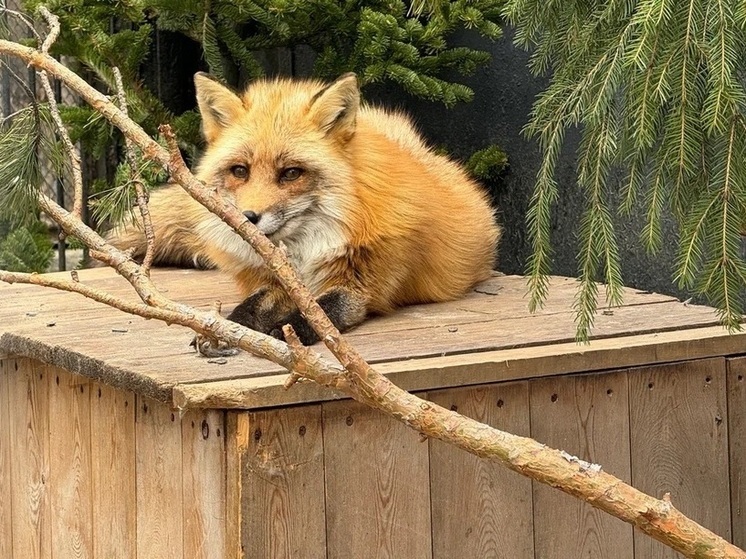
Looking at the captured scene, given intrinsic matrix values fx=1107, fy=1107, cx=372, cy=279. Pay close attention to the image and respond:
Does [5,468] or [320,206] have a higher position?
[320,206]

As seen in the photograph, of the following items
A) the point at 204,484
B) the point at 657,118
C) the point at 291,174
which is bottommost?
the point at 204,484

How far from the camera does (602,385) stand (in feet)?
9.80

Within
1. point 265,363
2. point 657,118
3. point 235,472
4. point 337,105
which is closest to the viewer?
point 657,118

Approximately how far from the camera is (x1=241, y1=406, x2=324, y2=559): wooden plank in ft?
8.18

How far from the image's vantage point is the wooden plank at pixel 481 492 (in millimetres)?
2762

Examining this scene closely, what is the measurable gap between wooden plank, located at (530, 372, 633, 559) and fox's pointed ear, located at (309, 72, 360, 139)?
1091mm

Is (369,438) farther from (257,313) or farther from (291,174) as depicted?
(291,174)

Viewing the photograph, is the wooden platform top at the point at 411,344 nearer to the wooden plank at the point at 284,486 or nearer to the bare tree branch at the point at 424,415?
the wooden plank at the point at 284,486

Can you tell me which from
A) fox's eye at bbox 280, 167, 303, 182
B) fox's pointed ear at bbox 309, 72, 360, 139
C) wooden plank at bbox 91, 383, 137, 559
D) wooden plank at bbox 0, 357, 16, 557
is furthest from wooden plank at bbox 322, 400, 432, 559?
wooden plank at bbox 0, 357, 16, 557

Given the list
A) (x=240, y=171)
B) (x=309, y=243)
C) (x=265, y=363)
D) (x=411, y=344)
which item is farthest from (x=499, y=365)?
(x=240, y=171)

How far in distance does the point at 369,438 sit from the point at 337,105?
3.99ft

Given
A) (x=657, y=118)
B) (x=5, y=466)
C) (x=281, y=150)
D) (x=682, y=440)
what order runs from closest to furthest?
(x=657, y=118) → (x=682, y=440) → (x=281, y=150) → (x=5, y=466)

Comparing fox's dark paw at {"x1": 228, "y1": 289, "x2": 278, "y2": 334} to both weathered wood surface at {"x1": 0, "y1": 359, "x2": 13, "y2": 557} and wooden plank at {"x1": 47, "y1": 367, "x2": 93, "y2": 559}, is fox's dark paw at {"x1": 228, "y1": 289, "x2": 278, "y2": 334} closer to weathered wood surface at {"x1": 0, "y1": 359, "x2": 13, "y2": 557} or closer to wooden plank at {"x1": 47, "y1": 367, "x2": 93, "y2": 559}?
wooden plank at {"x1": 47, "y1": 367, "x2": 93, "y2": 559}

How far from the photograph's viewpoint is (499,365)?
2781 mm
